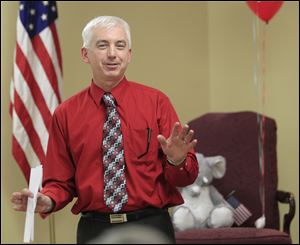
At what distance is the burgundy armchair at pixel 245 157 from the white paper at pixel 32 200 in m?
2.13

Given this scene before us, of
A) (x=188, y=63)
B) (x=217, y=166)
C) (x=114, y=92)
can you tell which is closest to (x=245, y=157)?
(x=217, y=166)

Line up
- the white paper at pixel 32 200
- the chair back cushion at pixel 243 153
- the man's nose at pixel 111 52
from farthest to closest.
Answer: the chair back cushion at pixel 243 153
the man's nose at pixel 111 52
the white paper at pixel 32 200

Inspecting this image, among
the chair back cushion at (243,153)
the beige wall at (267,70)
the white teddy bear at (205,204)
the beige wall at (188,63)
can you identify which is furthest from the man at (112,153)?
the beige wall at (267,70)

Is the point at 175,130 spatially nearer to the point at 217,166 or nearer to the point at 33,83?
the point at 217,166

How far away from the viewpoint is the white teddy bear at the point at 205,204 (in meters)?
3.53

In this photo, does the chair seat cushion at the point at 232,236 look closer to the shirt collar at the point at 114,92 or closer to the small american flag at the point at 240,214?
the small american flag at the point at 240,214

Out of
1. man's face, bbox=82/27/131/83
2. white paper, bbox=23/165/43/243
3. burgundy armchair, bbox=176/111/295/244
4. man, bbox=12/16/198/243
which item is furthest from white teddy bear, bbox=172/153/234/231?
white paper, bbox=23/165/43/243

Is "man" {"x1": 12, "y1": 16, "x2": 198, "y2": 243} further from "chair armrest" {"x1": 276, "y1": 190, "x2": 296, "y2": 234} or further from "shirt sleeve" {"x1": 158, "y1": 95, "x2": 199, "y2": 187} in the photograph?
"chair armrest" {"x1": 276, "y1": 190, "x2": 296, "y2": 234}

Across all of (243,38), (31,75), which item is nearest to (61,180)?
(31,75)

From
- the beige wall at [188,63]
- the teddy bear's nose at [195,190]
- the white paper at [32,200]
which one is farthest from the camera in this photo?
the beige wall at [188,63]

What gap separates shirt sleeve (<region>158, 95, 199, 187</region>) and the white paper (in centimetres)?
35

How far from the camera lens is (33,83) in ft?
12.2

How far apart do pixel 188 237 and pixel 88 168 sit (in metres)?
1.66

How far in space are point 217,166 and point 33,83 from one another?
1.14m
